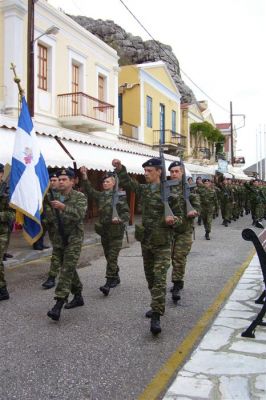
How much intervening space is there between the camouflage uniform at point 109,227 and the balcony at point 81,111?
427 inches

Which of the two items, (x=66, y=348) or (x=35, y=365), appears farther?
(x=66, y=348)

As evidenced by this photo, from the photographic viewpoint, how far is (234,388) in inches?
134

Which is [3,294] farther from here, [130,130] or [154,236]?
[130,130]

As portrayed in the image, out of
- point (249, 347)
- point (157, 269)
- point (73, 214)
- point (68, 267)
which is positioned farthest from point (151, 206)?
point (249, 347)

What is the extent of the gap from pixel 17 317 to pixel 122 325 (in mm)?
1262

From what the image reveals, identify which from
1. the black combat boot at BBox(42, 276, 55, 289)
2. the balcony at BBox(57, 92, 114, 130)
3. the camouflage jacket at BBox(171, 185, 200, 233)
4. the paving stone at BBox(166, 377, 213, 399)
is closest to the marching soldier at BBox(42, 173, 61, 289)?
the black combat boot at BBox(42, 276, 55, 289)

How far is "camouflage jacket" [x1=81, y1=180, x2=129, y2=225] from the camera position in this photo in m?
6.76

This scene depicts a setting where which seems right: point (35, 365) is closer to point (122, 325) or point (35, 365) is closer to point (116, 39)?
point (122, 325)

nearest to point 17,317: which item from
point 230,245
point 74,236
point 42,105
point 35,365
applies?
point 74,236

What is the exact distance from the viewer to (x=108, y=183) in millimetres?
6910

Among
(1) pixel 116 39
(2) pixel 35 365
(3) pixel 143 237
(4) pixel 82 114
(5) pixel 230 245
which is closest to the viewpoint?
(2) pixel 35 365

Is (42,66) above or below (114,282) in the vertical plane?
above

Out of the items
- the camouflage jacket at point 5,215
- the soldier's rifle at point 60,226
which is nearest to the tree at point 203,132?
the camouflage jacket at point 5,215

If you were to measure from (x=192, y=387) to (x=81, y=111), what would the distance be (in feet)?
50.9
